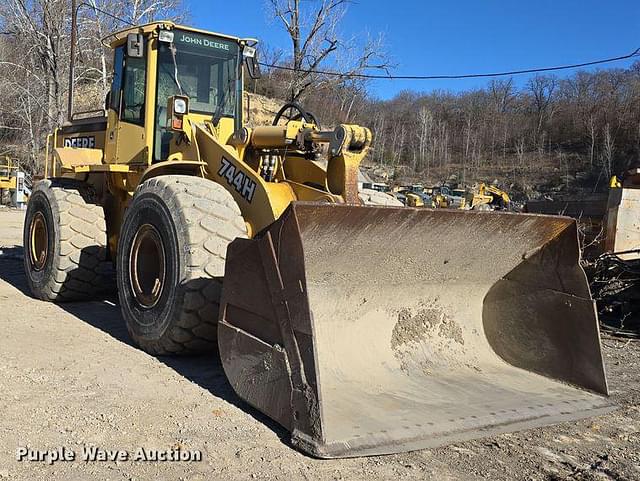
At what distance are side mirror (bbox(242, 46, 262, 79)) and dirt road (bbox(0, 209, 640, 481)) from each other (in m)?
2.99

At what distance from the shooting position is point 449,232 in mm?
4195

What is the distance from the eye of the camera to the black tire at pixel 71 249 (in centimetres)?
654

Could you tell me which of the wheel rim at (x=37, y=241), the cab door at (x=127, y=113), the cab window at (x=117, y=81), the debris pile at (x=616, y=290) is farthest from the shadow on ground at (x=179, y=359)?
the debris pile at (x=616, y=290)

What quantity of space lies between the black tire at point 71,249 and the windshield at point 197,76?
131cm

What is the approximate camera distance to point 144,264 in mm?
5090

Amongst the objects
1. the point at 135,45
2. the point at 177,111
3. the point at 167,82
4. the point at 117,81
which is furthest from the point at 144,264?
the point at 117,81

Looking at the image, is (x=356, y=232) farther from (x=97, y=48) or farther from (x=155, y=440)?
(x=97, y=48)

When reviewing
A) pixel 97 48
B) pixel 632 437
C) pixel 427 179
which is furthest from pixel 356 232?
pixel 427 179

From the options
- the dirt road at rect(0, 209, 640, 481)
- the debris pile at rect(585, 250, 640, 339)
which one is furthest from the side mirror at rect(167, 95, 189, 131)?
the debris pile at rect(585, 250, 640, 339)

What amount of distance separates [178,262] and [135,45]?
93.2 inches

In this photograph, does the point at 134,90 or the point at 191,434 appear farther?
the point at 134,90

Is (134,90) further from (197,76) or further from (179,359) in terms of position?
(179,359)

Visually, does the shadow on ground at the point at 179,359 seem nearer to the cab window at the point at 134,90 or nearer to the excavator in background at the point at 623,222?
the cab window at the point at 134,90

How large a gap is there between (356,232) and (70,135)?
16.2 feet
